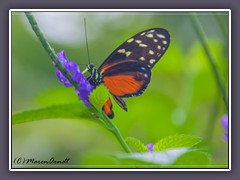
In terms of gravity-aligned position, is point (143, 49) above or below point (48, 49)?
above

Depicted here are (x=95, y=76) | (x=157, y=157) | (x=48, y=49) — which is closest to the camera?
(x=157, y=157)

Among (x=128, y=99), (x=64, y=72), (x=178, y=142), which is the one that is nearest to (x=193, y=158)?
(x=178, y=142)

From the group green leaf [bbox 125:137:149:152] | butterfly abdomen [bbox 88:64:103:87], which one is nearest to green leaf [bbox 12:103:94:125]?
green leaf [bbox 125:137:149:152]

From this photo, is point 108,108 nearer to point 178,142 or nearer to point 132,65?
point 132,65

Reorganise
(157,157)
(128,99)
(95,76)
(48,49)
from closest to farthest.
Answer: (157,157) < (48,49) < (95,76) < (128,99)

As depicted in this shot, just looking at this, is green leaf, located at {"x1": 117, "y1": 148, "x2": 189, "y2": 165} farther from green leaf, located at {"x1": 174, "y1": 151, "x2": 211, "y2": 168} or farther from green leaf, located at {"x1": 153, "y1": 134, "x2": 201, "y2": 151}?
green leaf, located at {"x1": 153, "y1": 134, "x2": 201, "y2": 151}

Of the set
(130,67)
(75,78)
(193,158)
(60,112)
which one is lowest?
(193,158)

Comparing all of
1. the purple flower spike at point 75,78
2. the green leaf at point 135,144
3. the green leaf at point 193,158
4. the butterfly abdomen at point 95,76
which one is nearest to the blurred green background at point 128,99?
the butterfly abdomen at point 95,76

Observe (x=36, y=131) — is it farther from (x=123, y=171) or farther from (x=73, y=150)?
(x=123, y=171)
